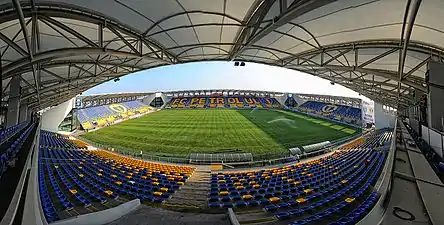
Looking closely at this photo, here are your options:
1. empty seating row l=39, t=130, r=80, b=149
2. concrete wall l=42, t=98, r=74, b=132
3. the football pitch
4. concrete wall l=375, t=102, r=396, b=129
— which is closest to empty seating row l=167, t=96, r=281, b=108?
the football pitch

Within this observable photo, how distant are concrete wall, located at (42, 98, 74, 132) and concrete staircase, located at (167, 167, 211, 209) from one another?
30.5m

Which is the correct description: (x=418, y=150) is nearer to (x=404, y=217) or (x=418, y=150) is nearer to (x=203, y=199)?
(x=404, y=217)

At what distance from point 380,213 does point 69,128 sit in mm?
47166

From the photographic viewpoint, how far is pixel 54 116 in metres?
35.0

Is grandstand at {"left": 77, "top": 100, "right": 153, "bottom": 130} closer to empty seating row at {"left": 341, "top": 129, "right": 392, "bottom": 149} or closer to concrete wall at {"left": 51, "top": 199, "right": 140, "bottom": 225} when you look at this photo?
concrete wall at {"left": 51, "top": 199, "right": 140, "bottom": 225}

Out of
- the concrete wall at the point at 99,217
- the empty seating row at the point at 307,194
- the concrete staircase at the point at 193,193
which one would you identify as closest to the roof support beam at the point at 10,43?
the concrete wall at the point at 99,217

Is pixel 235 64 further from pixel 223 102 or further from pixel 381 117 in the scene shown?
pixel 223 102

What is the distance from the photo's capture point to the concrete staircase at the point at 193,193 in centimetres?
1042

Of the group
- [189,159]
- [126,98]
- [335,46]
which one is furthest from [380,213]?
[126,98]

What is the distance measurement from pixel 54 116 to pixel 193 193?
34.6 meters

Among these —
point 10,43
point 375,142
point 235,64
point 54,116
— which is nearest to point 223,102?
point 54,116

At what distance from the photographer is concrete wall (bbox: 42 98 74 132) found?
33.5 m

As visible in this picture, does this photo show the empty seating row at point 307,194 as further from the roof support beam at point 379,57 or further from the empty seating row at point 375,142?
the empty seating row at point 375,142

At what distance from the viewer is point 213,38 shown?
11.4 meters
